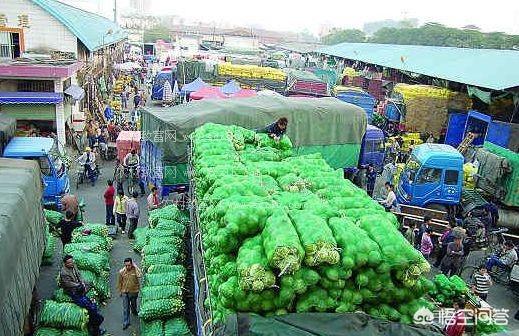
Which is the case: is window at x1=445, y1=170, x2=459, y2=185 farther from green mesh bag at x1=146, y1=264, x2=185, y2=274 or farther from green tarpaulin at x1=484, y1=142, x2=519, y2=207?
green mesh bag at x1=146, y1=264, x2=185, y2=274

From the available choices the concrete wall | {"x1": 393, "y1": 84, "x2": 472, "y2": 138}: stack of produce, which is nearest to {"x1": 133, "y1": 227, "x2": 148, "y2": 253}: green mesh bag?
the concrete wall

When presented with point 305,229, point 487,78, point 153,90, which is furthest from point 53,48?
point 305,229

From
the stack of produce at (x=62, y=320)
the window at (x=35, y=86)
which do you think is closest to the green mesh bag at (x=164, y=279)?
the stack of produce at (x=62, y=320)

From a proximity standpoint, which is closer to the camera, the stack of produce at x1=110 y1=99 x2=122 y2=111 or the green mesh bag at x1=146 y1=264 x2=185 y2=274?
the green mesh bag at x1=146 y1=264 x2=185 y2=274

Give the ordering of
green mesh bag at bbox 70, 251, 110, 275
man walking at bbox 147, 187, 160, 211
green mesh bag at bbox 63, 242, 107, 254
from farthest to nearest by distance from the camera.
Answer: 1. man walking at bbox 147, 187, 160, 211
2. green mesh bag at bbox 63, 242, 107, 254
3. green mesh bag at bbox 70, 251, 110, 275

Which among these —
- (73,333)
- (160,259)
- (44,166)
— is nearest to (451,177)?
(160,259)

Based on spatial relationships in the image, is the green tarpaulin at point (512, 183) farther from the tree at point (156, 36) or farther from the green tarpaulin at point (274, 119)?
the tree at point (156, 36)

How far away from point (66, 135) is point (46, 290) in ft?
43.6

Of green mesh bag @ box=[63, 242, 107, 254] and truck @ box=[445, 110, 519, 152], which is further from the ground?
truck @ box=[445, 110, 519, 152]

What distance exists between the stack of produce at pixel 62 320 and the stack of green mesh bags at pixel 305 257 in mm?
3254

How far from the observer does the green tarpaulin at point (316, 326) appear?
4.19 m

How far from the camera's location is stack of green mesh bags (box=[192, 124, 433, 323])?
464 centimetres

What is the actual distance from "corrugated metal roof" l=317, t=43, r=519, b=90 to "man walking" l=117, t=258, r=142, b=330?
17.2m

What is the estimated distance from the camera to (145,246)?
10406 mm
